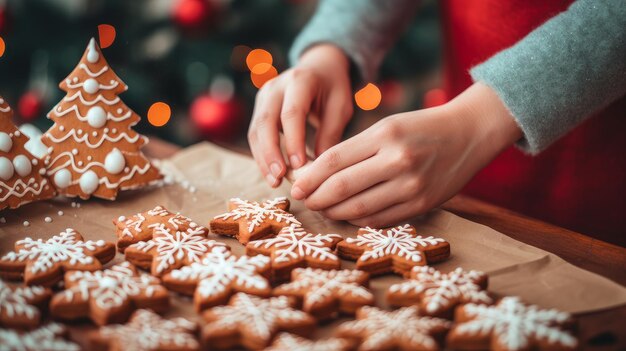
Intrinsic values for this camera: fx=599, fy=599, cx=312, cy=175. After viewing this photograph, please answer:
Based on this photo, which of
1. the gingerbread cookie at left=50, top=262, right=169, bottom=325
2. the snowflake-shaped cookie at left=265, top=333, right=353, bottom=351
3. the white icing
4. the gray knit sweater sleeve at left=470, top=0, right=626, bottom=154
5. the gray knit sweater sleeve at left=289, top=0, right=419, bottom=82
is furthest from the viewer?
the gray knit sweater sleeve at left=289, top=0, right=419, bottom=82

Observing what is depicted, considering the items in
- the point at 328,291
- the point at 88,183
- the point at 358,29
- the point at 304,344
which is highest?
the point at 358,29

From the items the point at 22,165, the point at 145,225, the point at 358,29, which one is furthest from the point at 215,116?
the point at 145,225

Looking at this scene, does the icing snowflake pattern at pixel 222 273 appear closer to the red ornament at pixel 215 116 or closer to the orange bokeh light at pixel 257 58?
the red ornament at pixel 215 116

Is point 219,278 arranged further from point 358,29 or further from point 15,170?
point 358,29

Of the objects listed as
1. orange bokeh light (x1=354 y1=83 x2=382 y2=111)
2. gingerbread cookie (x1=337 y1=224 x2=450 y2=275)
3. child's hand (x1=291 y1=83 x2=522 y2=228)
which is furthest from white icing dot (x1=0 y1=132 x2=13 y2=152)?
orange bokeh light (x1=354 y1=83 x2=382 y2=111)

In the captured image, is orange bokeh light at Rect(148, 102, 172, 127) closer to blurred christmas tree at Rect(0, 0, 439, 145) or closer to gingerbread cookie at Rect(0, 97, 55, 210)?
blurred christmas tree at Rect(0, 0, 439, 145)

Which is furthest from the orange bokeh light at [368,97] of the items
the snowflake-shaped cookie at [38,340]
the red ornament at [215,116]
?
the snowflake-shaped cookie at [38,340]
